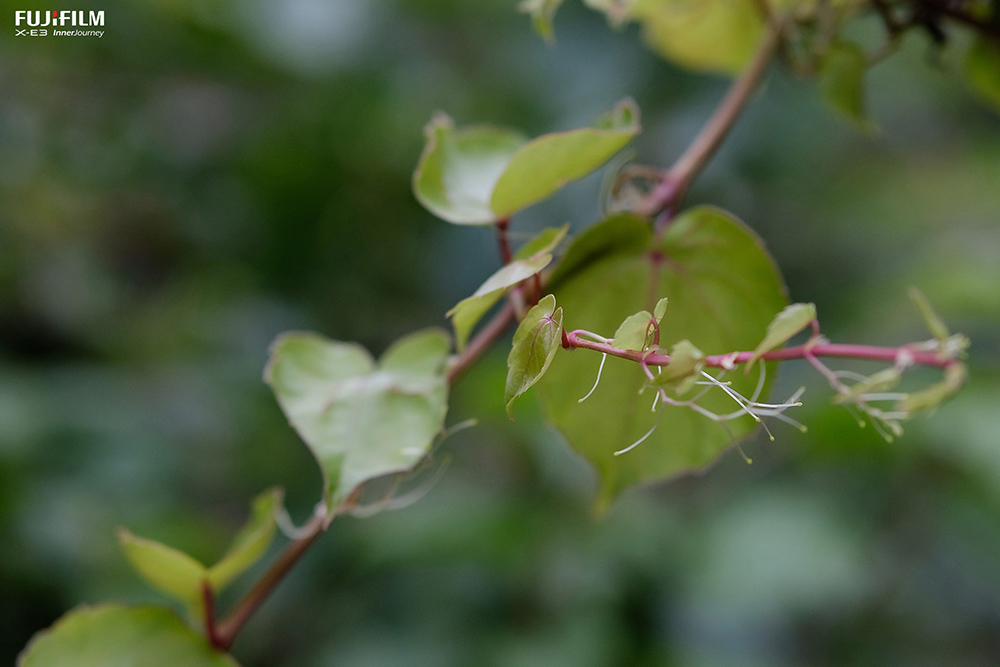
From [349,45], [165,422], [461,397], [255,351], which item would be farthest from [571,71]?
[165,422]

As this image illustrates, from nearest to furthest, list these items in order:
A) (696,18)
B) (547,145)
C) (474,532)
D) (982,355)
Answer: (547,145)
(696,18)
(474,532)
(982,355)

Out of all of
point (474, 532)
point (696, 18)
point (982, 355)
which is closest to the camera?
point (696, 18)

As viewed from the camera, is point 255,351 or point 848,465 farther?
point 255,351

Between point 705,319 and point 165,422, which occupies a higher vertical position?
point 705,319

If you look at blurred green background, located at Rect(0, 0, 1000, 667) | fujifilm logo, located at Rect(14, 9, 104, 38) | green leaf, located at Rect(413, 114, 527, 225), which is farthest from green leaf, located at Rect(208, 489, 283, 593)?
fujifilm logo, located at Rect(14, 9, 104, 38)

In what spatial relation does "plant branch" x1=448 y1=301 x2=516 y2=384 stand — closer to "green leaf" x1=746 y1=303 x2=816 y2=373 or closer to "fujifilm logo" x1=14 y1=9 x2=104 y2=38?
"green leaf" x1=746 y1=303 x2=816 y2=373

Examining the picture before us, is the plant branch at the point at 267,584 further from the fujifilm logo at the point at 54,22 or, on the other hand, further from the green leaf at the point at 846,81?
the fujifilm logo at the point at 54,22

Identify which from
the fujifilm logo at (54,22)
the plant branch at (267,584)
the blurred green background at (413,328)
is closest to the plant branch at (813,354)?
the plant branch at (267,584)

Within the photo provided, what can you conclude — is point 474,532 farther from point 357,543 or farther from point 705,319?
point 705,319
